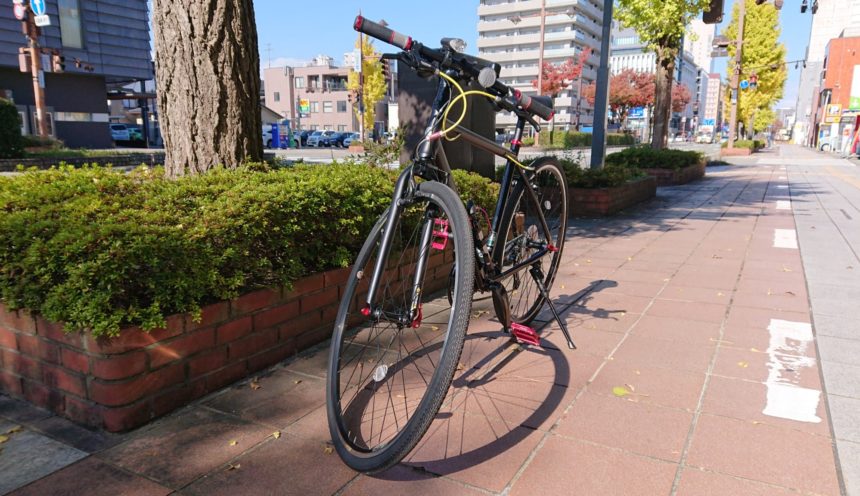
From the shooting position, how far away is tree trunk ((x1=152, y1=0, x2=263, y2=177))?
3.74 metres

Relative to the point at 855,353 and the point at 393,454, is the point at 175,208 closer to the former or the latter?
the point at 393,454

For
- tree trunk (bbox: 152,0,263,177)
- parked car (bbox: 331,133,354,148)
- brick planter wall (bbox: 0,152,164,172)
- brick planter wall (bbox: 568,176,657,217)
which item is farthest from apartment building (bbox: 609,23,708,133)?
tree trunk (bbox: 152,0,263,177)

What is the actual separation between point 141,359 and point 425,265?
4.19 ft

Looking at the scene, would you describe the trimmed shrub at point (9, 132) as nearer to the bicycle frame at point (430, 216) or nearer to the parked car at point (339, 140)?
the bicycle frame at point (430, 216)

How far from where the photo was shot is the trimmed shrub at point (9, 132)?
1750 cm

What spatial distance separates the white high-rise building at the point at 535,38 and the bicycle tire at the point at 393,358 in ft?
287

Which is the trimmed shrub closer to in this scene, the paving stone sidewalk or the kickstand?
the paving stone sidewalk

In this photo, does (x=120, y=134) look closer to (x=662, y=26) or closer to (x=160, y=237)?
(x=662, y=26)

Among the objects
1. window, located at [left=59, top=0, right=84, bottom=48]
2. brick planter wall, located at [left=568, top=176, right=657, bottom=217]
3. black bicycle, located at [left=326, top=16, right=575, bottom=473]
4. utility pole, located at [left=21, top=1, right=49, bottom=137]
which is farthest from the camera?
window, located at [left=59, top=0, right=84, bottom=48]

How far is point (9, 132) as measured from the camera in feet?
58.2

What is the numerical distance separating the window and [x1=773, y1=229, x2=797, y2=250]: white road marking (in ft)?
118

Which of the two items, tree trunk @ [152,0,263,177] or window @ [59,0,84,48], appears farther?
window @ [59,0,84,48]

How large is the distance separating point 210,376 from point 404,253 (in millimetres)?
1118

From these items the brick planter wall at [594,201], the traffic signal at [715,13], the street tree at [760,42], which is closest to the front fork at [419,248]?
the brick planter wall at [594,201]
